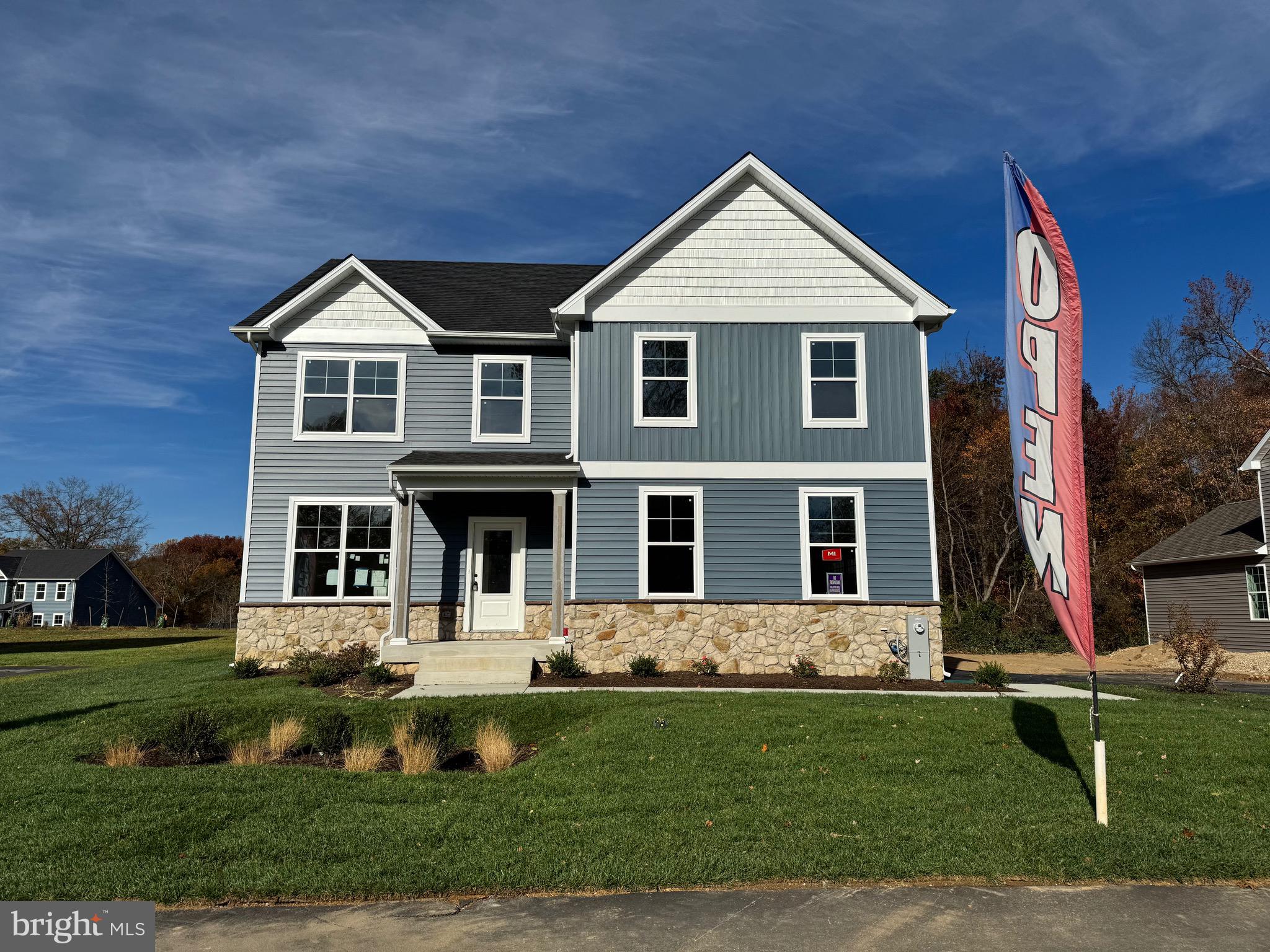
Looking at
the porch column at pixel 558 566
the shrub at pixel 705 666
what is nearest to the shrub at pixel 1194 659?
the shrub at pixel 705 666

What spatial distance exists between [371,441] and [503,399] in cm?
282

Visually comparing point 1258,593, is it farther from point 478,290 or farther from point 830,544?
point 478,290

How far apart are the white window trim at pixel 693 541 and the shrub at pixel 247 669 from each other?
7216 millimetres

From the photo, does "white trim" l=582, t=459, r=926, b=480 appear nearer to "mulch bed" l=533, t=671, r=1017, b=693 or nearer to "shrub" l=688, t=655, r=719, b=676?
"shrub" l=688, t=655, r=719, b=676

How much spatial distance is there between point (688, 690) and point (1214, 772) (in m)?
6.73

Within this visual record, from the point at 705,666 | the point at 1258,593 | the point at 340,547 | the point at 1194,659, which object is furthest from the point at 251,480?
the point at 1258,593

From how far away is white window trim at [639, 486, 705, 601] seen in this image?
15117 millimetres

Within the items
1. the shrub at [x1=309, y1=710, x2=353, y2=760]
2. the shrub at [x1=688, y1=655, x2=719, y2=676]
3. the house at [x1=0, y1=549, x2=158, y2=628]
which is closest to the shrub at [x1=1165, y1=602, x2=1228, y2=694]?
the shrub at [x1=688, y1=655, x2=719, y2=676]

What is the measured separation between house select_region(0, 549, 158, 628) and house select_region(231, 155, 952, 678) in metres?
43.8

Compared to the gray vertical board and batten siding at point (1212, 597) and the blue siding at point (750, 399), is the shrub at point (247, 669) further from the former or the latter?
the gray vertical board and batten siding at point (1212, 597)

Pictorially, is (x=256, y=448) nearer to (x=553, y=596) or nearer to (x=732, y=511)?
(x=553, y=596)

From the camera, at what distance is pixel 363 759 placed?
8.18 m

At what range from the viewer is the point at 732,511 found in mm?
15375

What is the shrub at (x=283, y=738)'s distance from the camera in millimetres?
8883
